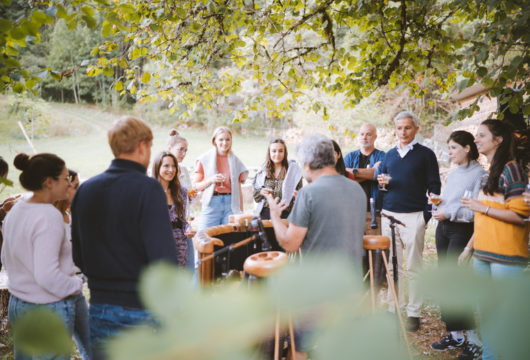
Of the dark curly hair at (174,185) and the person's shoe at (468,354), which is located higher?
the dark curly hair at (174,185)

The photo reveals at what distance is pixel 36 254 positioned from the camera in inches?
72.9

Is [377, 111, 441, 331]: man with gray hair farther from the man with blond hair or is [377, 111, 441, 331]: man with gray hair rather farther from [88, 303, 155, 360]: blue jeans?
[88, 303, 155, 360]: blue jeans

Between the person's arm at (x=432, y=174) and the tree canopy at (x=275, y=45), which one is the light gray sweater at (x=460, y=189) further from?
the tree canopy at (x=275, y=45)

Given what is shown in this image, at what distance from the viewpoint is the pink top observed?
186cm

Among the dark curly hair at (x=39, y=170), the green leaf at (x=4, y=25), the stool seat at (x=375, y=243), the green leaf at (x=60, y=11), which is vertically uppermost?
the green leaf at (x=60, y=11)

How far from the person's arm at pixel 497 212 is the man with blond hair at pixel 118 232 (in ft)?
7.64

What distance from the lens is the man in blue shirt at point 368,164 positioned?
13.2ft

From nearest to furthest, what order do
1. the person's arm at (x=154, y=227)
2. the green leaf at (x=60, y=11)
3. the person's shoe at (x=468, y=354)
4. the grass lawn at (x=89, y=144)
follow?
1. the person's arm at (x=154, y=227)
2. the green leaf at (x=60, y=11)
3. the person's shoe at (x=468, y=354)
4. the grass lawn at (x=89, y=144)

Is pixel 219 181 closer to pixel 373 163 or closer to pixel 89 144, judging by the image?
pixel 373 163

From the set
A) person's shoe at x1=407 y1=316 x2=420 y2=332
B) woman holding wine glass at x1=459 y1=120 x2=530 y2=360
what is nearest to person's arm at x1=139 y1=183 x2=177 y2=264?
woman holding wine glass at x1=459 y1=120 x2=530 y2=360

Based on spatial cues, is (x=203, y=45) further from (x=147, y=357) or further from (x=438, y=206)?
(x=147, y=357)

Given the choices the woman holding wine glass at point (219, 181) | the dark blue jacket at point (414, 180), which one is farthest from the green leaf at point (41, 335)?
the woman holding wine glass at point (219, 181)

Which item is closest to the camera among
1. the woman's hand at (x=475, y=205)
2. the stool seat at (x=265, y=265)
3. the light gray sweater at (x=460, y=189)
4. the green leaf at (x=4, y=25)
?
the stool seat at (x=265, y=265)

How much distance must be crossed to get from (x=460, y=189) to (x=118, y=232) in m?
2.92
